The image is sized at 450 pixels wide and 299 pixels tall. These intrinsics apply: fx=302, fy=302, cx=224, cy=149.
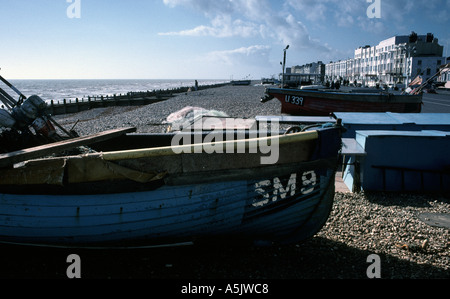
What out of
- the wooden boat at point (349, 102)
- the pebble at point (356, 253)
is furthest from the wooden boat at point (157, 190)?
the wooden boat at point (349, 102)

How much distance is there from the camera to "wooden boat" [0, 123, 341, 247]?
3.74 meters

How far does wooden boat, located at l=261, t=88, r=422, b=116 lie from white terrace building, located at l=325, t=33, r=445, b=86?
2598 inches

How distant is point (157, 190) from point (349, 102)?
1597cm

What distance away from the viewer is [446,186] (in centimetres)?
655

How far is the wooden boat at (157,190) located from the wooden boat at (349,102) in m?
14.5

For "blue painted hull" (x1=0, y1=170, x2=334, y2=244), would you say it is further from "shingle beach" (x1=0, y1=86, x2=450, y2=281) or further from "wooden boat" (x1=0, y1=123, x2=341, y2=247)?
"shingle beach" (x1=0, y1=86, x2=450, y2=281)

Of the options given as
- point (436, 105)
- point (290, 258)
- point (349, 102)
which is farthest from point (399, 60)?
point (290, 258)

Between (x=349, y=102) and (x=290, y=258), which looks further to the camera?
(x=349, y=102)

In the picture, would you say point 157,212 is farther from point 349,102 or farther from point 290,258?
point 349,102

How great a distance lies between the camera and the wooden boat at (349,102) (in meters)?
17.0

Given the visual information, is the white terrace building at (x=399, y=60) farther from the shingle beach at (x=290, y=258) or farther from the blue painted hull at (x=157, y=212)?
the blue painted hull at (x=157, y=212)

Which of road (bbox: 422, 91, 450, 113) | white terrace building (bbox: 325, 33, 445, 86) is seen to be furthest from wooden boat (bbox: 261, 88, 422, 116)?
white terrace building (bbox: 325, 33, 445, 86)

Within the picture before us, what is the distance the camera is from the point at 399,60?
90.8m

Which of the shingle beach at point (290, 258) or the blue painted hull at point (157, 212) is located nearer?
the blue painted hull at point (157, 212)
